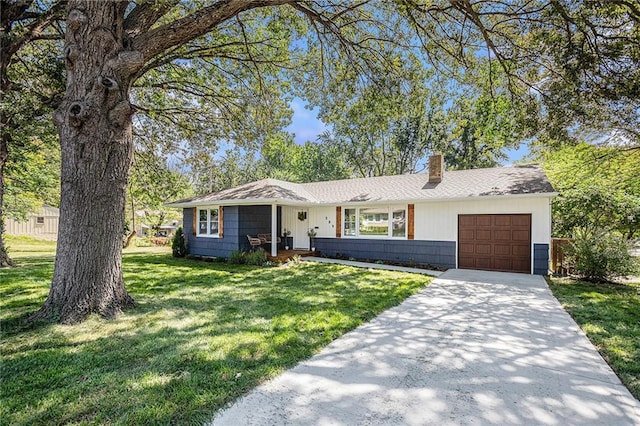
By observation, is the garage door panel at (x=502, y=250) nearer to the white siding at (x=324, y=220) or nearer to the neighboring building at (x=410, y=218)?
the neighboring building at (x=410, y=218)

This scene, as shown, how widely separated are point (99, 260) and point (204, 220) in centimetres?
929

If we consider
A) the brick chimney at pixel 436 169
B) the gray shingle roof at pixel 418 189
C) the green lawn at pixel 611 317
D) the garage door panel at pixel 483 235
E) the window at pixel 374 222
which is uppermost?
the brick chimney at pixel 436 169

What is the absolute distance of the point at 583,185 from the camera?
1254 cm

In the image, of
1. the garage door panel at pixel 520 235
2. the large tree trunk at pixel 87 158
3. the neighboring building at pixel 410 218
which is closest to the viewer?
the large tree trunk at pixel 87 158

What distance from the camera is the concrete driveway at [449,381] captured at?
2547 millimetres

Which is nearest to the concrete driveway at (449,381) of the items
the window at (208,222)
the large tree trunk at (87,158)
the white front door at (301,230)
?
the large tree trunk at (87,158)

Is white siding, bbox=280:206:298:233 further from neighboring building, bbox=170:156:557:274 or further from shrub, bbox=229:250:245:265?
shrub, bbox=229:250:245:265

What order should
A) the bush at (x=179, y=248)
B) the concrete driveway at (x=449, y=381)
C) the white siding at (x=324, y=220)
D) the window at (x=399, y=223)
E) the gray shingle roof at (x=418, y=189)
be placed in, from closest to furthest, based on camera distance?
1. the concrete driveway at (x=449, y=381)
2. the gray shingle roof at (x=418, y=189)
3. the window at (x=399, y=223)
4. the white siding at (x=324, y=220)
5. the bush at (x=179, y=248)

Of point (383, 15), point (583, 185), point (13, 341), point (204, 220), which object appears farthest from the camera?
point (204, 220)

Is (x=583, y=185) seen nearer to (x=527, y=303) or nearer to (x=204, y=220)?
(x=527, y=303)

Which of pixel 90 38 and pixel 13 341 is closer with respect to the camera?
pixel 13 341

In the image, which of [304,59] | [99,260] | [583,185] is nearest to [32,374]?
[99,260]

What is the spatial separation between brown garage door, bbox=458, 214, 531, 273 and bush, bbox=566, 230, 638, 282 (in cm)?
132

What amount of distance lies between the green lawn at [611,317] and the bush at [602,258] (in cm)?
40
